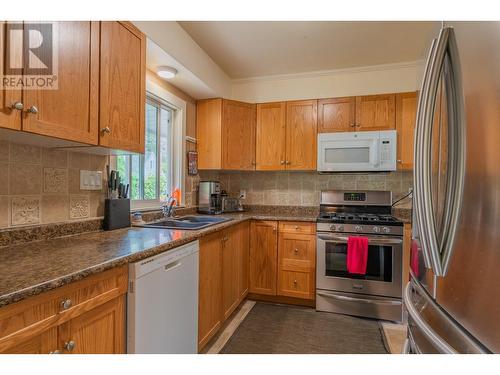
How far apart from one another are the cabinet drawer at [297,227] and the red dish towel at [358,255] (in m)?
0.39

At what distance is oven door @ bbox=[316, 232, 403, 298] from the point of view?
7.74 feet

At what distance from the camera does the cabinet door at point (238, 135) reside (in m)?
2.91

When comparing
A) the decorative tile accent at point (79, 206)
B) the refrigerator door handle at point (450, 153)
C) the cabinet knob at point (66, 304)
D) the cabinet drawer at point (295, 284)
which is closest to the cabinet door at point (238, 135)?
the cabinet drawer at point (295, 284)

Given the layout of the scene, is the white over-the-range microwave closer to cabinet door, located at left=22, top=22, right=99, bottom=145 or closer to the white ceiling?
the white ceiling

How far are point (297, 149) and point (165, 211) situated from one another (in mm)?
1515

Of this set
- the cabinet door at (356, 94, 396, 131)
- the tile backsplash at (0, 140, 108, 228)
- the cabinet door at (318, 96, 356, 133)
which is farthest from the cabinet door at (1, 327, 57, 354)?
the cabinet door at (356, 94, 396, 131)

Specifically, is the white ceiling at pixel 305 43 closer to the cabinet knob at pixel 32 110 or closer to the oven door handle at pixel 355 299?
the cabinet knob at pixel 32 110

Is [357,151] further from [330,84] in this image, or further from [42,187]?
[42,187]

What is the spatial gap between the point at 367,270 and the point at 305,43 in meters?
2.11

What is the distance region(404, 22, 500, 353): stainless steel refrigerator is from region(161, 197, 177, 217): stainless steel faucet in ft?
6.41

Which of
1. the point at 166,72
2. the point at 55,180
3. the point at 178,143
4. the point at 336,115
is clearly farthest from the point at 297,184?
the point at 55,180

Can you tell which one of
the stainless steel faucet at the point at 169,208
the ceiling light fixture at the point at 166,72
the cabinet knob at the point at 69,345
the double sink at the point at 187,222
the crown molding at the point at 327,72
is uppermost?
the crown molding at the point at 327,72

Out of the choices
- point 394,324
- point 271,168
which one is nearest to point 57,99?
point 271,168
